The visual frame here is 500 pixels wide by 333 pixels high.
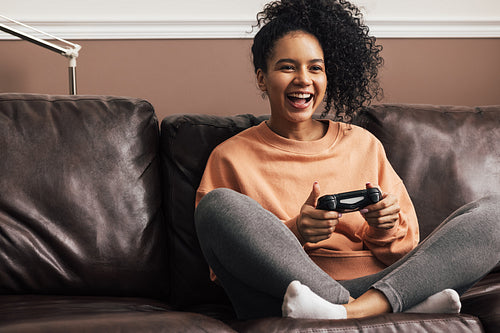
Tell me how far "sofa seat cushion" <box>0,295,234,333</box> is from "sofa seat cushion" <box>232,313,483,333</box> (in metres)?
0.07

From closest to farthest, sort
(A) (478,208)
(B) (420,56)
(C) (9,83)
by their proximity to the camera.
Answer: (A) (478,208)
(C) (9,83)
(B) (420,56)

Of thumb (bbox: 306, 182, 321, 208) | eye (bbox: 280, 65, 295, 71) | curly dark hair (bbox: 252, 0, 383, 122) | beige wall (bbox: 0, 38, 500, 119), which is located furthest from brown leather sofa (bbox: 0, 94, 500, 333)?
beige wall (bbox: 0, 38, 500, 119)

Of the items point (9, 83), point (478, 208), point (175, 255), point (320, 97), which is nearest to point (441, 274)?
point (478, 208)

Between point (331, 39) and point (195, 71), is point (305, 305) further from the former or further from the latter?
point (195, 71)

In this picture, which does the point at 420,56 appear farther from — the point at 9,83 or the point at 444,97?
the point at 9,83

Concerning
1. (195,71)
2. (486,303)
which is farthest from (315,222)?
(195,71)

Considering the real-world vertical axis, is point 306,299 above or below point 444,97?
below

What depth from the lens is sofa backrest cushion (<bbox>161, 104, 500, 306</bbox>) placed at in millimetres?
1402

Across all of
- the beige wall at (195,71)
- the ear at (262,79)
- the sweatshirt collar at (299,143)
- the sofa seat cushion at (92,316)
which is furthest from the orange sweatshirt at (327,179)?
the beige wall at (195,71)

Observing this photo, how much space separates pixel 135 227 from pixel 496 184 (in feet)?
3.27

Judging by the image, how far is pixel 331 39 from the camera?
1.44 meters

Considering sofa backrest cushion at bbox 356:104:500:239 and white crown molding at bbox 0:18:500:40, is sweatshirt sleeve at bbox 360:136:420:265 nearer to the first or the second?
sofa backrest cushion at bbox 356:104:500:239

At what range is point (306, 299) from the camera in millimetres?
915

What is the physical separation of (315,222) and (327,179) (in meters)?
0.26
